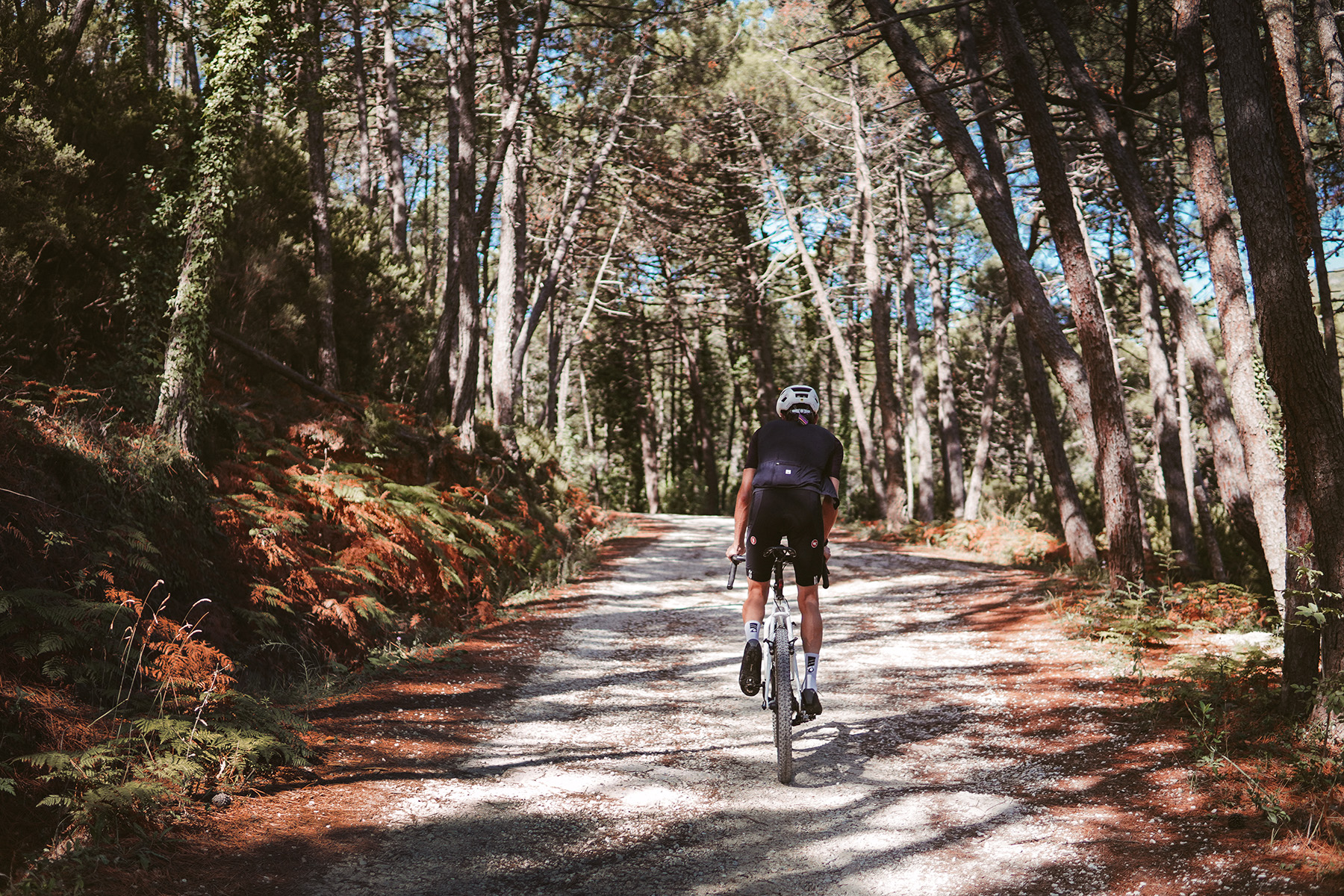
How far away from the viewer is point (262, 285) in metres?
11.1

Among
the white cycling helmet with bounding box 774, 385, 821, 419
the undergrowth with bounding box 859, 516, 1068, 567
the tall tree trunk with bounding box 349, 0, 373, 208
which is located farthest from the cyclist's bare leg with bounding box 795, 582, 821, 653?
the tall tree trunk with bounding box 349, 0, 373, 208

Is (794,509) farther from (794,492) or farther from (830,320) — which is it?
(830,320)

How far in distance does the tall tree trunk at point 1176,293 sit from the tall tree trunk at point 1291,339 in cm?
433

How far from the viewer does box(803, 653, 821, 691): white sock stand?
17.9 ft

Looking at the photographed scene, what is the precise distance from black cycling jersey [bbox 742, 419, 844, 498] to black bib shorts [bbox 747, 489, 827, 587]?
0.06m

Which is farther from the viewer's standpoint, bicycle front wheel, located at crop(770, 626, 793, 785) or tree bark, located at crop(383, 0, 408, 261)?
tree bark, located at crop(383, 0, 408, 261)

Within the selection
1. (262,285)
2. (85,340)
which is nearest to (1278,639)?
(85,340)

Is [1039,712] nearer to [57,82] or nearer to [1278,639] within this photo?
[1278,639]

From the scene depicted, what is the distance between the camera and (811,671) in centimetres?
549

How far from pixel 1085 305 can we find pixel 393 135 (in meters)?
14.9

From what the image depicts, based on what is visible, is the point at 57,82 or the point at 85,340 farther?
the point at 57,82

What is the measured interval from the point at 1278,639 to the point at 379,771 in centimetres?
646

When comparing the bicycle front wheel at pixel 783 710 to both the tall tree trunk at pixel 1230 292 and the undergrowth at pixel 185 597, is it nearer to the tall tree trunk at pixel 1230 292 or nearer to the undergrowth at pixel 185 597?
the undergrowth at pixel 185 597

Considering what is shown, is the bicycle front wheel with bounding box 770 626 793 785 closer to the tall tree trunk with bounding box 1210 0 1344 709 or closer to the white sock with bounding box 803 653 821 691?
the white sock with bounding box 803 653 821 691
